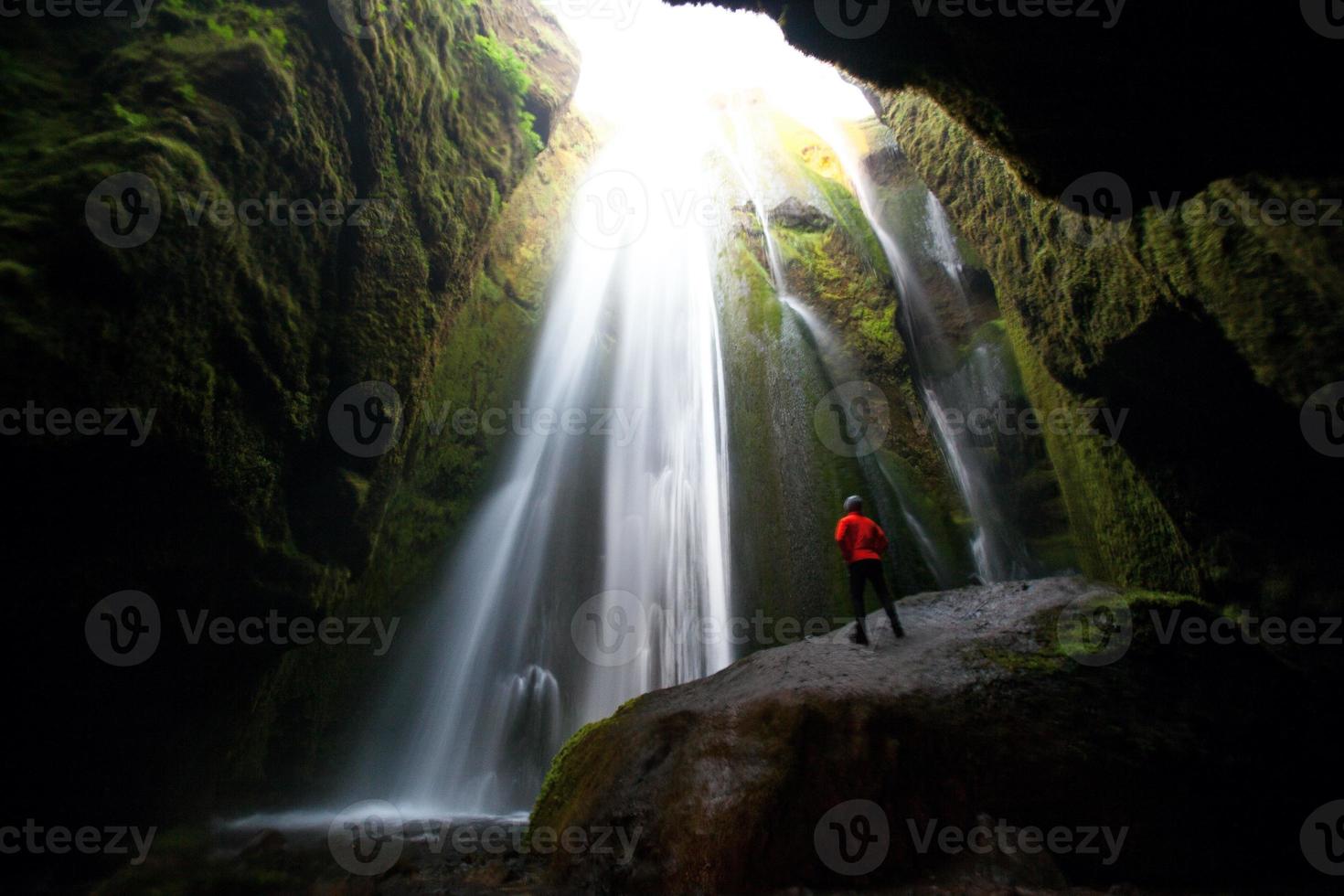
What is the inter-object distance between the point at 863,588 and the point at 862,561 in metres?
0.28

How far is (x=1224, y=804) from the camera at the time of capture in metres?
3.70

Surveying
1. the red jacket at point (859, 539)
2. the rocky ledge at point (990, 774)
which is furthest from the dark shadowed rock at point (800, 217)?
the rocky ledge at point (990, 774)

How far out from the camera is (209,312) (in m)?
4.31

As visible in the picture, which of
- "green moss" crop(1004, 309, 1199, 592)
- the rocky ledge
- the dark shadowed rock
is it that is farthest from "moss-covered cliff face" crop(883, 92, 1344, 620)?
the dark shadowed rock

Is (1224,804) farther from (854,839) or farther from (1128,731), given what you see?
(854,839)

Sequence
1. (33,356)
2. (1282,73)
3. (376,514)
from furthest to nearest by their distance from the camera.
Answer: (376,514) → (1282,73) → (33,356)

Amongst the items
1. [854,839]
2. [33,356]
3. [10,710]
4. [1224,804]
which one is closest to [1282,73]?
[1224,804]

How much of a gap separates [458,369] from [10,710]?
8780 mm

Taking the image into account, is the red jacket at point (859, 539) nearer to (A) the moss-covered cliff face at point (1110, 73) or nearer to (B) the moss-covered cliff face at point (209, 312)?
(A) the moss-covered cliff face at point (1110, 73)

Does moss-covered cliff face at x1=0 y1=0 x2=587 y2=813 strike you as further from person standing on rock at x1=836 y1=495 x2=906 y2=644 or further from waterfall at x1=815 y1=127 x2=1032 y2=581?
waterfall at x1=815 y1=127 x2=1032 y2=581

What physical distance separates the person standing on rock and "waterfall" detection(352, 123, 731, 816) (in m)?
4.44

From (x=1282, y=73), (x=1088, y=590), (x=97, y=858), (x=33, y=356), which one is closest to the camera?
(x=33, y=356)

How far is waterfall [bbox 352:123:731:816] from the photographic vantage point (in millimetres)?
10594

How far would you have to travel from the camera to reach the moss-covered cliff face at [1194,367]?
388 centimetres
